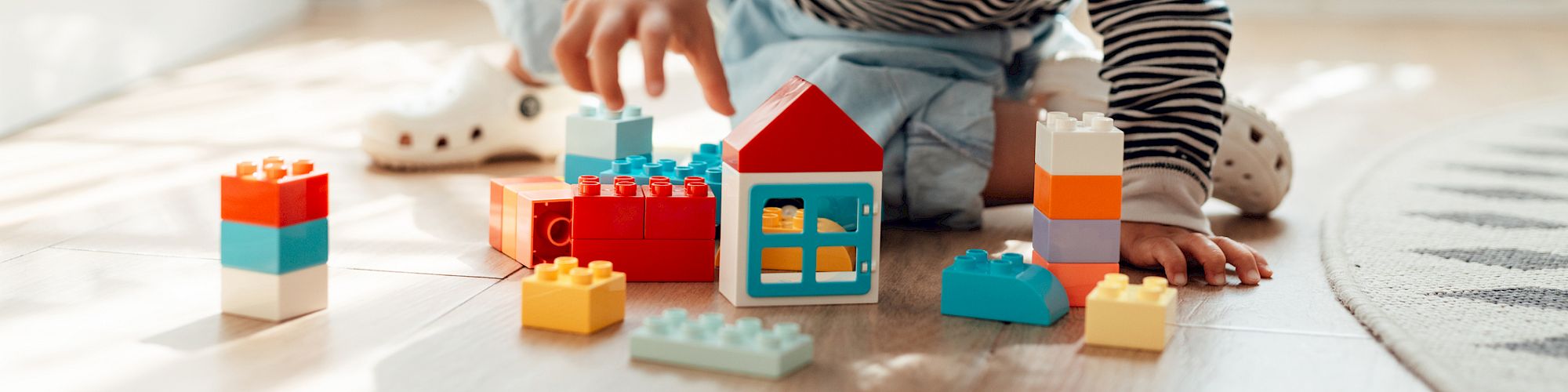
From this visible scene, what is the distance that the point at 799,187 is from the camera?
70 cm

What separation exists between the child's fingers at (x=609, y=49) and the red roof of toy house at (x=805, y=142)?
0.55 ft

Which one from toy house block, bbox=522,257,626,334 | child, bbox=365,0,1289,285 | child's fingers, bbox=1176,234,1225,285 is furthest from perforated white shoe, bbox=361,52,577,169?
child's fingers, bbox=1176,234,1225,285

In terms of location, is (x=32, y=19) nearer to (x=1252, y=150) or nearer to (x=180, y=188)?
(x=180, y=188)

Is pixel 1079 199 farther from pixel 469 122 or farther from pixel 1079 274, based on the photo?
pixel 469 122

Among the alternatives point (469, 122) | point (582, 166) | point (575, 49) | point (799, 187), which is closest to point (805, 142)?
point (799, 187)

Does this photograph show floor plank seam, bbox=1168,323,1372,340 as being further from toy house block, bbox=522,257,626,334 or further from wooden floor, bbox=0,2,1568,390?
toy house block, bbox=522,257,626,334

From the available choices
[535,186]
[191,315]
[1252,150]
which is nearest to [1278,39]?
[1252,150]

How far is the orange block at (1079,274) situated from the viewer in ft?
2.41

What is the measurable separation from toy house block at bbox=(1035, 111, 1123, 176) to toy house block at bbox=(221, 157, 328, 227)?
377 millimetres

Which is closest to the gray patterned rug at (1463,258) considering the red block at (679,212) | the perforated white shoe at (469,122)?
the red block at (679,212)

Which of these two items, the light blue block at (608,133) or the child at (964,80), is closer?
the child at (964,80)

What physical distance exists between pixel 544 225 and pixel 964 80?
17.2 inches

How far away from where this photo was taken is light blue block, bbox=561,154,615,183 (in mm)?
992

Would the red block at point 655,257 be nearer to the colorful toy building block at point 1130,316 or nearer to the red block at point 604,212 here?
the red block at point 604,212
